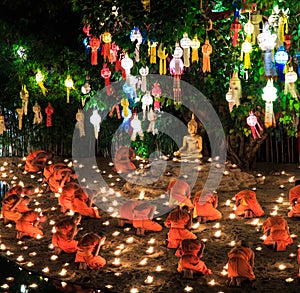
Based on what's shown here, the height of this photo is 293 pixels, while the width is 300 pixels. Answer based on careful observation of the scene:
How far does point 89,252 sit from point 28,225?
1.43m

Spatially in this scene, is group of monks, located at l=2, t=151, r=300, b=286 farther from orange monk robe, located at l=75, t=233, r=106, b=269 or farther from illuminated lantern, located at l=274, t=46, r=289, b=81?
illuminated lantern, located at l=274, t=46, r=289, b=81

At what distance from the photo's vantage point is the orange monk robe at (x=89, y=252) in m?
7.62

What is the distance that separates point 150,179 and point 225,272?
11.4ft

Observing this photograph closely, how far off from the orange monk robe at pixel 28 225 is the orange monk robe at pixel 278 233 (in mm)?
2716

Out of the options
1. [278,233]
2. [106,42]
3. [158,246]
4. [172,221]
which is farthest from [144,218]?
[106,42]

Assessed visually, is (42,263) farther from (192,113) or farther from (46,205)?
(192,113)

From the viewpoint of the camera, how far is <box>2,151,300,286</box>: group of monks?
7.29 meters

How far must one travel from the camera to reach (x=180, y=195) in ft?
30.6

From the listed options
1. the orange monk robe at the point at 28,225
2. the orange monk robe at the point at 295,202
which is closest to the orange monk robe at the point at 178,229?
the orange monk robe at the point at 295,202

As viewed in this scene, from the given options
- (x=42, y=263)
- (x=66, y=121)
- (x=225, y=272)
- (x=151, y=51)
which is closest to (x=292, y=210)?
(x=225, y=272)

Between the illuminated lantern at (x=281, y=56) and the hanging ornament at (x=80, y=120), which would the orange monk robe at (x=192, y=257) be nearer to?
the illuminated lantern at (x=281, y=56)

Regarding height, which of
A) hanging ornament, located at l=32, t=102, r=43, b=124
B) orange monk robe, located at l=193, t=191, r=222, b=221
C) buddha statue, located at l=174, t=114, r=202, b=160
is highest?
hanging ornament, located at l=32, t=102, r=43, b=124

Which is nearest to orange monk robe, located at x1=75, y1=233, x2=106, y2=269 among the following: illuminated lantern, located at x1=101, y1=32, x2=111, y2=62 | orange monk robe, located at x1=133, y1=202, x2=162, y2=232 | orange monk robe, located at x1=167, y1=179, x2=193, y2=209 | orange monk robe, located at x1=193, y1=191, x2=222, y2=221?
orange monk robe, located at x1=133, y1=202, x2=162, y2=232

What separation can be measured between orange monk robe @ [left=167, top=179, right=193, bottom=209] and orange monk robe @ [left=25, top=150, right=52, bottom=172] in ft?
11.5
